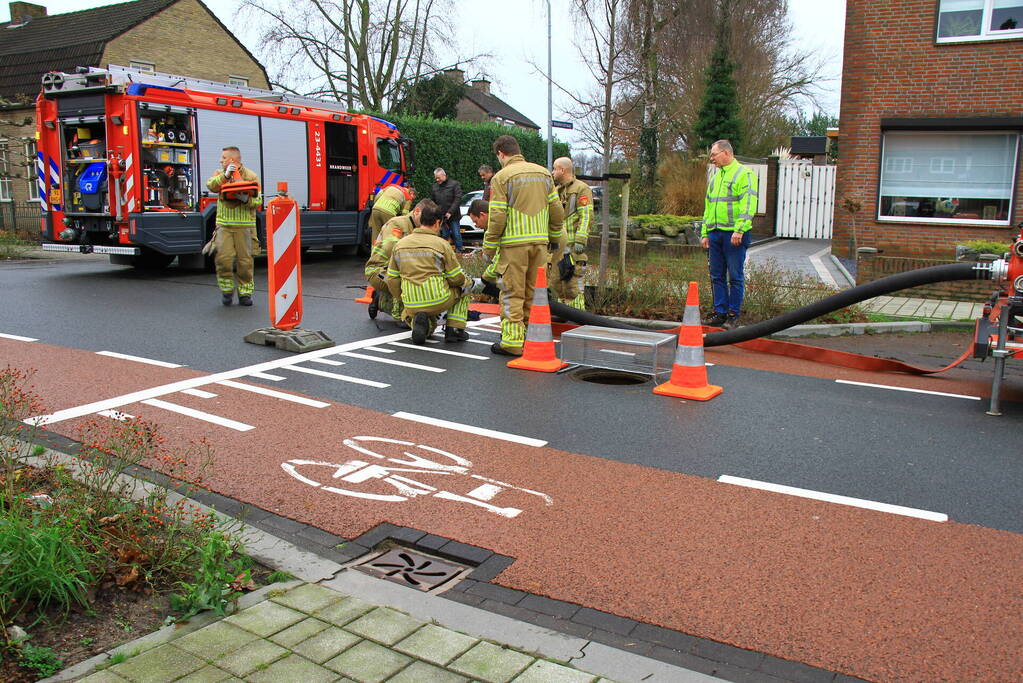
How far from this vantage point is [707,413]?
648 centimetres

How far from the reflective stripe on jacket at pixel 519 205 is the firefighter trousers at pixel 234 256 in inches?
175

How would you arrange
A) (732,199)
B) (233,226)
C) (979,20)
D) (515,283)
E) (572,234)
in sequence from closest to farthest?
(515,283)
(732,199)
(572,234)
(233,226)
(979,20)

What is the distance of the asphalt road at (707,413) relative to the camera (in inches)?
200

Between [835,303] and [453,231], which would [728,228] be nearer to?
[835,303]

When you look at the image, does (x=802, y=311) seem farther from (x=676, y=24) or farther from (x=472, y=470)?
(x=676, y=24)

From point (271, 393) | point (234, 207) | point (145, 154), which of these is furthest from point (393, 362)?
point (145, 154)

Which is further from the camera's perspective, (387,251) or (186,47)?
(186,47)

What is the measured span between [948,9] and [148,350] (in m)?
14.7

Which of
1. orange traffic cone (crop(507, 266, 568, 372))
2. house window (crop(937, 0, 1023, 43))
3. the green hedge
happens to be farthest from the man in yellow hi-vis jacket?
the green hedge

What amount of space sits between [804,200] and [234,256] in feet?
57.5

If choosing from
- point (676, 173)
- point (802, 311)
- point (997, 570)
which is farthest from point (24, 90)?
point (997, 570)

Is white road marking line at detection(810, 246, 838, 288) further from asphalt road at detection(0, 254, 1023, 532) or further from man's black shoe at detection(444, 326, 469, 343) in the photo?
man's black shoe at detection(444, 326, 469, 343)

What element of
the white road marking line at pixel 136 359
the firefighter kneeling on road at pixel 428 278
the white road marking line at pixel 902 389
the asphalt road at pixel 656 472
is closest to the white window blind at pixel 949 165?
the asphalt road at pixel 656 472

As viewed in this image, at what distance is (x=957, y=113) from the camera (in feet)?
51.4
